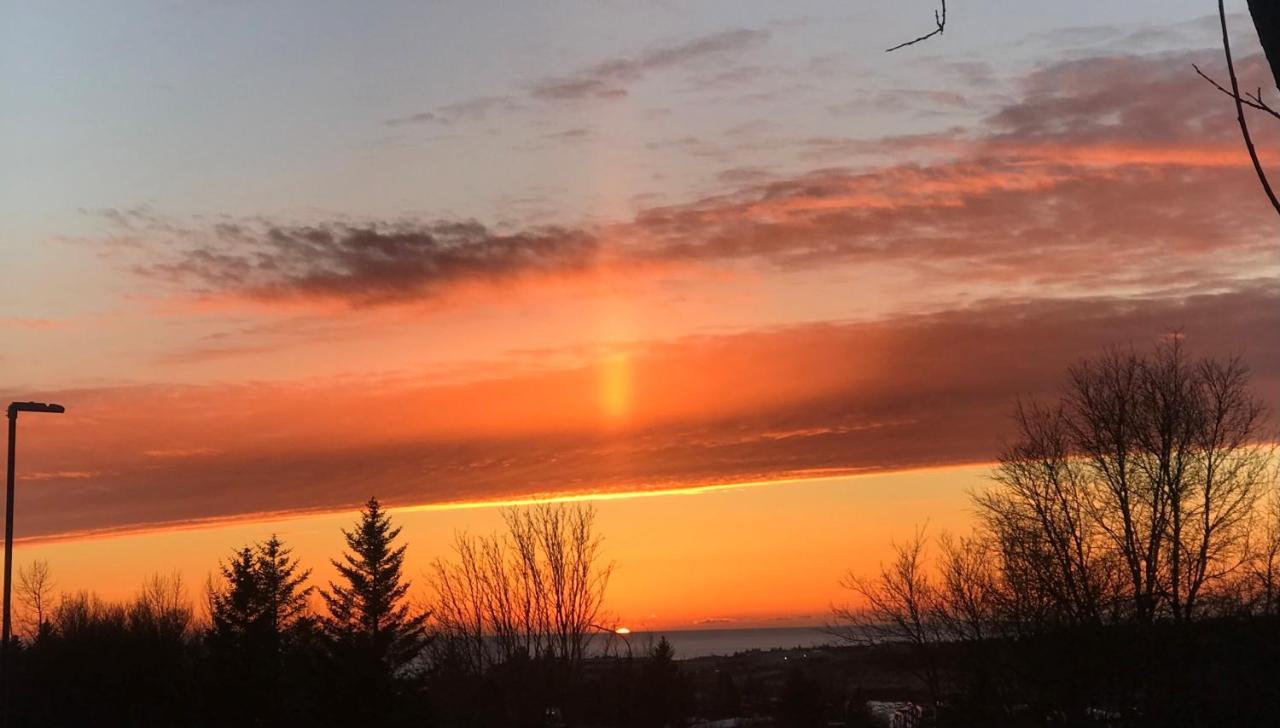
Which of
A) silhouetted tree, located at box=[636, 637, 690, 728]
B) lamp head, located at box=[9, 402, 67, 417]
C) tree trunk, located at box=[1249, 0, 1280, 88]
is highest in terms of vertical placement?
lamp head, located at box=[9, 402, 67, 417]

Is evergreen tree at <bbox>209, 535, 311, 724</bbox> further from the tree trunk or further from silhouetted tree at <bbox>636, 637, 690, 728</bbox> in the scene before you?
the tree trunk

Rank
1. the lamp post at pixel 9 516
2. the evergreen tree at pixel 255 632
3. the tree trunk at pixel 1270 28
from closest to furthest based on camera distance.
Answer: the tree trunk at pixel 1270 28 < the lamp post at pixel 9 516 < the evergreen tree at pixel 255 632

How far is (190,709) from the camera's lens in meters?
49.1

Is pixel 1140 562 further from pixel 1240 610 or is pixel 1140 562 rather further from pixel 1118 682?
pixel 1118 682

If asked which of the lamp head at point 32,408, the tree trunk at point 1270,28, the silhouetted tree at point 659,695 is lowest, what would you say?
the silhouetted tree at point 659,695

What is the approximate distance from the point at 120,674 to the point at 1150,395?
44.4 meters

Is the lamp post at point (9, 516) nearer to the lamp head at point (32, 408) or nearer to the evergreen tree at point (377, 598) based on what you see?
the lamp head at point (32, 408)

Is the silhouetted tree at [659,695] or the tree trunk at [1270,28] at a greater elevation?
the tree trunk at [1270,28]

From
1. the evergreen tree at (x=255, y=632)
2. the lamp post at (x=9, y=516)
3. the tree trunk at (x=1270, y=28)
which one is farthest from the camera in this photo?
the evergreen tree at (x=255, y=632)

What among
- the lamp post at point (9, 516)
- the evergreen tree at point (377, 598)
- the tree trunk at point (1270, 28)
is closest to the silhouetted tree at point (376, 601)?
the evergreen tree at point (377, 598)

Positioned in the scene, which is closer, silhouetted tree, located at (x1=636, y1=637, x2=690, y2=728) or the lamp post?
the lamp post

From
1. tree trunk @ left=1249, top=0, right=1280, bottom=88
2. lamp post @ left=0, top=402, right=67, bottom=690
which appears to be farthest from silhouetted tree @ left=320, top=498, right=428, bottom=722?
tree trunk @ left=1249, top=0, right=1280, bottom=88

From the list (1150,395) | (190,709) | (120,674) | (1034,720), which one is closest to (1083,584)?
(1034,720)

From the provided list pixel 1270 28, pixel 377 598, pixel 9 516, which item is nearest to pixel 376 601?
pixel 377 598
